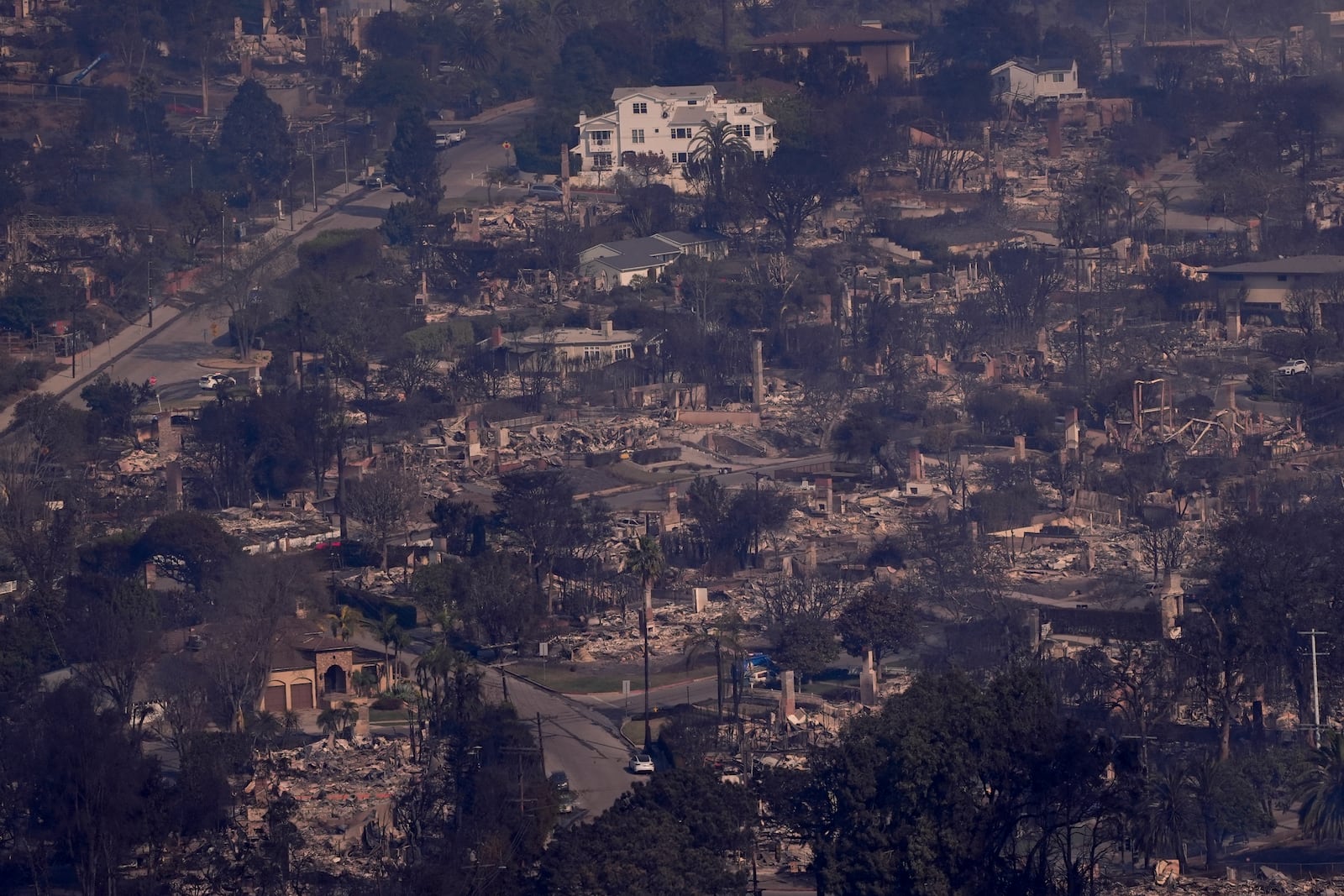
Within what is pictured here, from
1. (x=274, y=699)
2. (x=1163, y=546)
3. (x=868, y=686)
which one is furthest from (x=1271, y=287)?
(x=274, y=699)

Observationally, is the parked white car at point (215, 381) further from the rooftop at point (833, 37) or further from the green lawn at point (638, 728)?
the rooftop at point (833, 37)

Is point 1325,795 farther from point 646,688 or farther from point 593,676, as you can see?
point 593,676

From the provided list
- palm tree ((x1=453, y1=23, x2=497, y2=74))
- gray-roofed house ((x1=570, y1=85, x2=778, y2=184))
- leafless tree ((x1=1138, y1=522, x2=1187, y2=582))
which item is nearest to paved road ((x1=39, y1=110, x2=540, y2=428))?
gray-roofed house ((x1=570, y1=85, x2=778, y2=184))

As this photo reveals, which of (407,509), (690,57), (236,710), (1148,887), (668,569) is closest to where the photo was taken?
(1148,887)

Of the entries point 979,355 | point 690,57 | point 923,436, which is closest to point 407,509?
point 923,436

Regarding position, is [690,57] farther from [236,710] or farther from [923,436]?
[236,710]

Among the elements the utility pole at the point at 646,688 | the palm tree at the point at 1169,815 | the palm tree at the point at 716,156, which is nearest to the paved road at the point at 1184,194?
the palm tree at the point at 716,156
